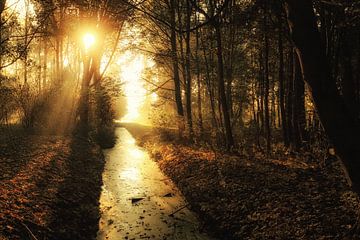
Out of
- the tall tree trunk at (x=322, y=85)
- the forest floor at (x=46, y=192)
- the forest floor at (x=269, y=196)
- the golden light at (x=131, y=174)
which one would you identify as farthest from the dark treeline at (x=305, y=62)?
the forest floor at (x=46, y=192)

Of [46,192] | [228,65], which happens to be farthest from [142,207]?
[228,65]

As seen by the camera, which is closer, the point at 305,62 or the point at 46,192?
the point at 305,62

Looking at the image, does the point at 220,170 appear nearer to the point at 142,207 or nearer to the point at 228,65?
the point at 142,207

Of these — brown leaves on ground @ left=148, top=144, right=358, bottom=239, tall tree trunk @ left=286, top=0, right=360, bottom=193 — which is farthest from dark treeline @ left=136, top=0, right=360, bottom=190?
brown leaves on ground @ left=148, top=144, right=358, bottom=239

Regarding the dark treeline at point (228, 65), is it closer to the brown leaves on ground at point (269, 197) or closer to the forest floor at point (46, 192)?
the brown leaves on ground at point (269, 197)

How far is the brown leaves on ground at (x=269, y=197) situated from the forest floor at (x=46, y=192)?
3.52 meters

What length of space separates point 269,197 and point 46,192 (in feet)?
21.0

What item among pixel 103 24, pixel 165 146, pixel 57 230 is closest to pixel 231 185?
pixel 57 230

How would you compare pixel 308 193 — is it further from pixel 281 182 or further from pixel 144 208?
pixel 144 208

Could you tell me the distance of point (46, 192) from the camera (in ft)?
30.7

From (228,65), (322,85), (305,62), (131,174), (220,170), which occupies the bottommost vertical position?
(131,174)

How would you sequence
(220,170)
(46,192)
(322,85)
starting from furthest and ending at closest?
(220,170)
(46,192)
(322,85)

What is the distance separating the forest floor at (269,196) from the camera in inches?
276

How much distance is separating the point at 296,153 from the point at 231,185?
3826 mm
